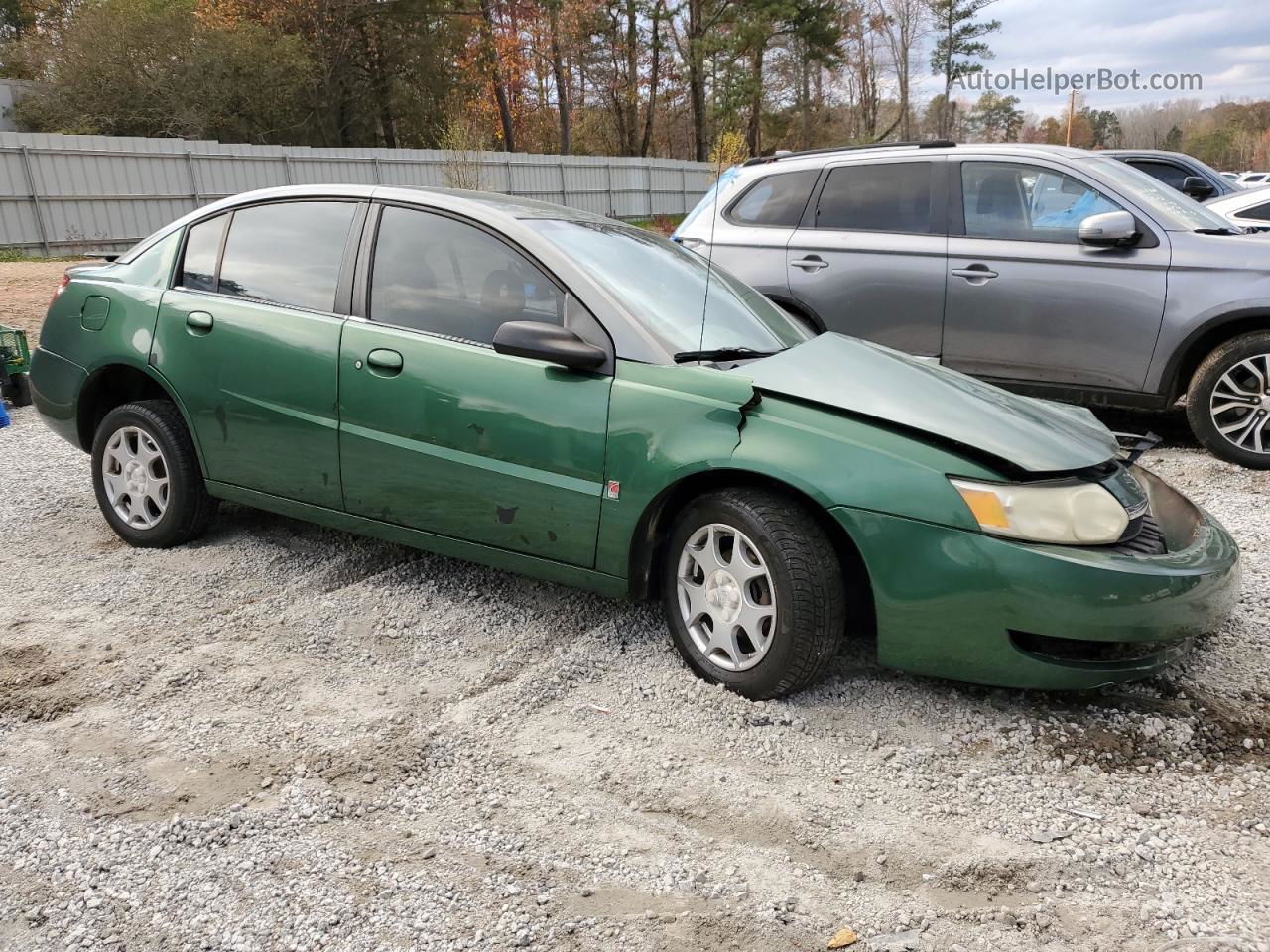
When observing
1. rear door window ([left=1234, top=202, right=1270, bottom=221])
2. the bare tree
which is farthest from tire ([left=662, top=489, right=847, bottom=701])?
the bare tree

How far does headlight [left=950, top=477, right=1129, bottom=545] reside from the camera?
2926mm

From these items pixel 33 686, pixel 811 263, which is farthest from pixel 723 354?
pixel 811 263

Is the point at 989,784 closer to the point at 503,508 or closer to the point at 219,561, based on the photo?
the point at 503,508

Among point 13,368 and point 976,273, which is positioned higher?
point 976,273

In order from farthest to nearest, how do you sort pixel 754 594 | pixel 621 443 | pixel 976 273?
pixel 976 273 < pixel 621 443 < pixel 754 594

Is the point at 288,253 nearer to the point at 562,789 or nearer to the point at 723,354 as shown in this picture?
the point at 723,354

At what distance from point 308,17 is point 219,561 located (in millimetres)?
32200

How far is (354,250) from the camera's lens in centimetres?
406

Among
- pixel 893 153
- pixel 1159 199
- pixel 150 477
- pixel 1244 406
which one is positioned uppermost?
pixel 893 153

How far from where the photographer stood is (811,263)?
680 cm

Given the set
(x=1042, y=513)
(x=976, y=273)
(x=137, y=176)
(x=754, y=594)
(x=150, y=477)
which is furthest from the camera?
(x=137, y=176)

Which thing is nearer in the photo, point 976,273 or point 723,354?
point 723,354

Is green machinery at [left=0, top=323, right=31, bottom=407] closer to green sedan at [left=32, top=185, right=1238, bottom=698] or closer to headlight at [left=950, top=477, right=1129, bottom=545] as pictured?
green sedan at [left=32, top=185, right=1238, bottom=698]

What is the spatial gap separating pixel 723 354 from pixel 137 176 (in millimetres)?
22007
